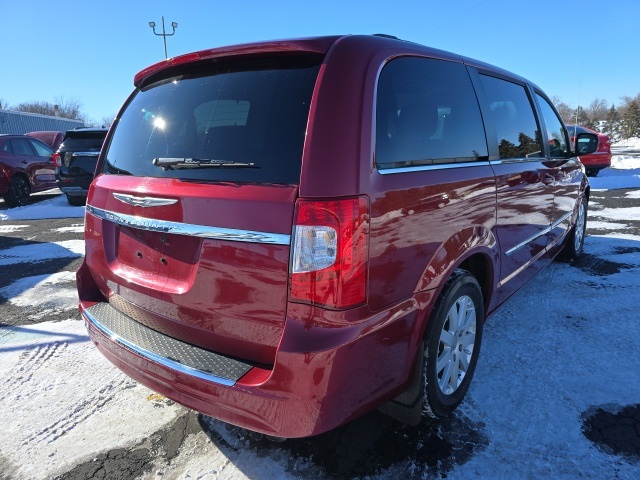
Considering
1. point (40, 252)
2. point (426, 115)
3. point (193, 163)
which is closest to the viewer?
point (193, 163)

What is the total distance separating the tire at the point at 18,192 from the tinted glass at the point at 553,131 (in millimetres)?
11300

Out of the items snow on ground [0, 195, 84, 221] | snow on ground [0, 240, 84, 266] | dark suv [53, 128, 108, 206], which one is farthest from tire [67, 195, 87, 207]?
snow on ground [0, 240, 84, 266]

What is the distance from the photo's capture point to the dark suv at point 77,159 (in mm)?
9570

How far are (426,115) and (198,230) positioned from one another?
1.23 m

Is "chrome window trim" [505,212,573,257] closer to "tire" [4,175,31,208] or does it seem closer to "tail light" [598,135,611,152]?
"tail light" [598,135,611,152]

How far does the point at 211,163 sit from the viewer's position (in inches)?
73.4

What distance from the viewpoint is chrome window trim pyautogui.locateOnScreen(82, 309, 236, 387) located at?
5.72 feet

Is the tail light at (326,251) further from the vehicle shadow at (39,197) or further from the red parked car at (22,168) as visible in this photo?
the vehicle shadow at (39,197)

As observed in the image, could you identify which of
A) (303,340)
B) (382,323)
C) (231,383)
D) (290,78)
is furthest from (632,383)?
(290,78)

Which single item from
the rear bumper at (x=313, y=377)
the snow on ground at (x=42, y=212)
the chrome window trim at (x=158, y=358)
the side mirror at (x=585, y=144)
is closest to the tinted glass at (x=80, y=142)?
the snow on ground at (x=42, y=212)

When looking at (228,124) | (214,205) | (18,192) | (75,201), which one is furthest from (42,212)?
(214,205)

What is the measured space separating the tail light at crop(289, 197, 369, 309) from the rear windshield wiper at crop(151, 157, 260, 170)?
0.36 meters

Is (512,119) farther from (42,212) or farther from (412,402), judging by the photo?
(42,212)

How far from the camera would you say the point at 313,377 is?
1.60 meters
